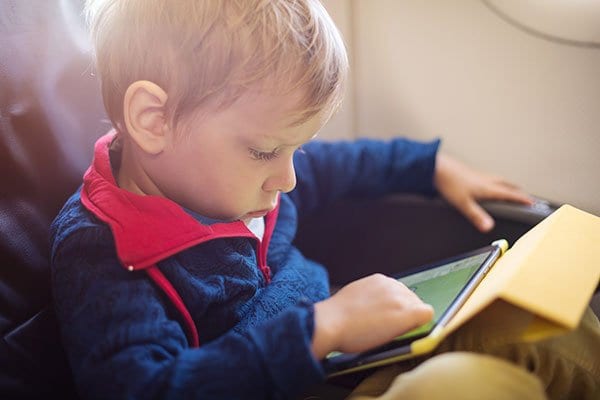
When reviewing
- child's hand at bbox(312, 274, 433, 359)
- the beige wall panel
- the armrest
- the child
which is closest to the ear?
the child

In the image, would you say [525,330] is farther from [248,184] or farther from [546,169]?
[546,169]

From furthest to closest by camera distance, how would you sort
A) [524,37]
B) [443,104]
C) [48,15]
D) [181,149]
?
[443,104] → [524,37] → [48,15] → [181,149]

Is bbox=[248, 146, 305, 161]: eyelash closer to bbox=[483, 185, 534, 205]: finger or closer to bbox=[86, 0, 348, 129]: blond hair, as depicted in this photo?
bbox=[86, 0, 348, 129]: blond hair

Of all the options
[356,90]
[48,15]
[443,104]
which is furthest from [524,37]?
[48,15]

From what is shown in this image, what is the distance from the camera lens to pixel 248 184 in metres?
0.60

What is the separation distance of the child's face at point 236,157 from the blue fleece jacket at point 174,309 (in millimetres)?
34

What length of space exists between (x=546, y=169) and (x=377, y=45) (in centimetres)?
34

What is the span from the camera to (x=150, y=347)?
20.0 inches

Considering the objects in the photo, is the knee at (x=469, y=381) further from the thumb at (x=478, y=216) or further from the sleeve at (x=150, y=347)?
the thumb at (x=478, y=216)

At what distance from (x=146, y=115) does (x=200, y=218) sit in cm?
14

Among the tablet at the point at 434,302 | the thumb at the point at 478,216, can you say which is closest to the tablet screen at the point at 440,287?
the tablet at the point at 434,302

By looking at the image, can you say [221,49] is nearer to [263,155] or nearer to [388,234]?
[263,155]

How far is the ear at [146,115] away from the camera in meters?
0.56

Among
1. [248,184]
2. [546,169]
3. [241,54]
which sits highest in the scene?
[241,54]
